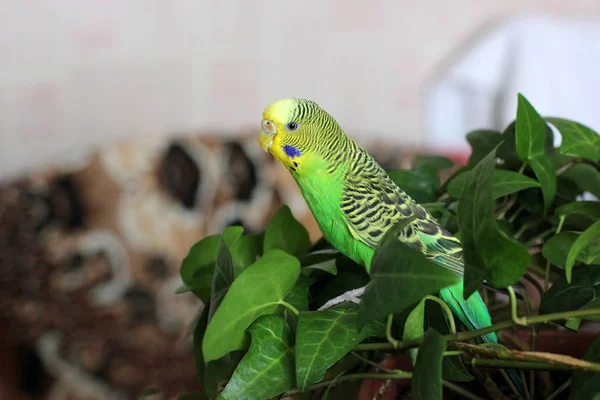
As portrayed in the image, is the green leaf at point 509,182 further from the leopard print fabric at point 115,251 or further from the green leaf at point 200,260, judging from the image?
the leopard print fabric at point 115,251

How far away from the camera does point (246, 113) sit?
1791mm

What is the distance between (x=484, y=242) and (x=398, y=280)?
4 cm

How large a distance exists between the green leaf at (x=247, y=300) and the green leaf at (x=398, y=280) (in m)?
0.07

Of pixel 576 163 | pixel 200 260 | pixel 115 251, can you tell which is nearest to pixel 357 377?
pixel 200 260

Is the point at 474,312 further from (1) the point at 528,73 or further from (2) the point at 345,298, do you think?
(1) the point at 528,73

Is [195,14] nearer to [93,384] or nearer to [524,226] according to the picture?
[93,384]

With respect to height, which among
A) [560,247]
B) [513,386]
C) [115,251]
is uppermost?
[560,247]

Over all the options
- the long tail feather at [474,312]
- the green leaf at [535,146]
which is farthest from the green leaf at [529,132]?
the long tail feather at [474,312]

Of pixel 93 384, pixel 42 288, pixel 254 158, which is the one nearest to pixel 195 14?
pixel 254 158

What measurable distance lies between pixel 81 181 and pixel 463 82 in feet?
3.04

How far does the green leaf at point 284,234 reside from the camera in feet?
1.32

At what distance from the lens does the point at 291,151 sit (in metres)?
0.46

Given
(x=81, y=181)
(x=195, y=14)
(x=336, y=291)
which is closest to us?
(x=336, y=291)

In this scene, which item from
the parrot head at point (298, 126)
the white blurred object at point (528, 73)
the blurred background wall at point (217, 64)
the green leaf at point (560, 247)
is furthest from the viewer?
the blurred background wall at point (217, 64)
